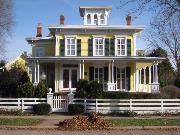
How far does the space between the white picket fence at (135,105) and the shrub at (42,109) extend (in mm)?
2348

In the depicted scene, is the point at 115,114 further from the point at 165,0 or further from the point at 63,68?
the point at 63,68

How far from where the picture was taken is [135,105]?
2455cm

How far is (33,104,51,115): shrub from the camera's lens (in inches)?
953

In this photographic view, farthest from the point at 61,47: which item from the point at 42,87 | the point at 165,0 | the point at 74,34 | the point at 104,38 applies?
the point at 165,0

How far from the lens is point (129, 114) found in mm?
23641

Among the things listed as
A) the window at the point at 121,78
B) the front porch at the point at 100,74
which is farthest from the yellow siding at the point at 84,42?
the window at the point at 121,78

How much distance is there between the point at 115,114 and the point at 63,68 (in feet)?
48.2

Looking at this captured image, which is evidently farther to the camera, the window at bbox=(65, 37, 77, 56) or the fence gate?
the window at bbox=(65, 37, 77, 56)

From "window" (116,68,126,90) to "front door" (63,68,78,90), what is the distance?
4.12 metres

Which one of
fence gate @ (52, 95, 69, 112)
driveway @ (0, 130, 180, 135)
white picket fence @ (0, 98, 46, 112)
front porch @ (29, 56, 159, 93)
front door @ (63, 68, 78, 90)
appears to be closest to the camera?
driveway @ (0, 130, 180, 135)

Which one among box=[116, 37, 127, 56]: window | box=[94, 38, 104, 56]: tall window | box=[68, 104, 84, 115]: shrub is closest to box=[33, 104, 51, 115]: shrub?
box=[68, 104, 84, 115]: shrub

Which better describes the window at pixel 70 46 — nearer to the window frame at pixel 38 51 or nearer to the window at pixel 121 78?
the window at pixel 121 78

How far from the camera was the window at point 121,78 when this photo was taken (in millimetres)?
38156

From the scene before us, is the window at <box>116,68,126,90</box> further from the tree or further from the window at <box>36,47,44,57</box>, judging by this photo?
the tree
